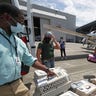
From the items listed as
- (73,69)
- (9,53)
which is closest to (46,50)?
(9,53)

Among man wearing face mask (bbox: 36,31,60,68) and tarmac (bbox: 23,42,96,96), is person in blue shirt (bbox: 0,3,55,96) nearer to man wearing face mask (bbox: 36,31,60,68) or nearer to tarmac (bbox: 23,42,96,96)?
tarmac (bbox: 23,42,96,96)

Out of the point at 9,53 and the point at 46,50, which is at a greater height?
the point at 9,53

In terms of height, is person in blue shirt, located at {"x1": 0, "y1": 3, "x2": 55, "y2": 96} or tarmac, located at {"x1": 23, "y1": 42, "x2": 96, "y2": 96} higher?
person in blue shirt, located at {"x1": 0, "y1": 3, "x2": 55, "y2": 96}

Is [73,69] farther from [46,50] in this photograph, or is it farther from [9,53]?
[9,53]

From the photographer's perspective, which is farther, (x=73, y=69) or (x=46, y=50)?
(x=73, y=69)

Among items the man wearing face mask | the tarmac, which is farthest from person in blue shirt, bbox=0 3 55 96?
the man wearing face mask

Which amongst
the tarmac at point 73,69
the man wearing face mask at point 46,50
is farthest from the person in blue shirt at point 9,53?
the man wearing face mask at point 46,50

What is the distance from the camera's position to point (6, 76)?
2.68m

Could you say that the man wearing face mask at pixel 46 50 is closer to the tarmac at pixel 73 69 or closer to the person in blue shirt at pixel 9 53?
the tarmac at pixel 73 69

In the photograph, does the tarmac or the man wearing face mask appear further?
the tarmac

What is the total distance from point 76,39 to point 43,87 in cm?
5146

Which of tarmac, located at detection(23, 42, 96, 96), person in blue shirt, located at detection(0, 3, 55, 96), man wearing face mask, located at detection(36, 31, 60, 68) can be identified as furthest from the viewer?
tarmac, located at detection(23, 42, 96, 96)

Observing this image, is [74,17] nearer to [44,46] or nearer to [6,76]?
[44,46]

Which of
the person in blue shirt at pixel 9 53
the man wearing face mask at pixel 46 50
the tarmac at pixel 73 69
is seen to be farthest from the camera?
the tarmac at pixel 73 69
